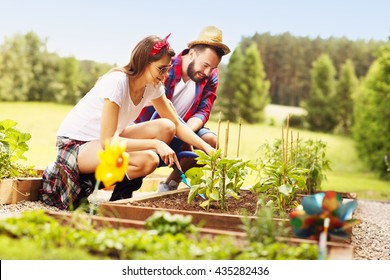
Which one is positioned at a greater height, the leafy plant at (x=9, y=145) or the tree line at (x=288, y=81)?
the tree line at (x=288, y=81)

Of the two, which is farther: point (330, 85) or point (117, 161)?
point (330, 85)

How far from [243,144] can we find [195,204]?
7.49 m

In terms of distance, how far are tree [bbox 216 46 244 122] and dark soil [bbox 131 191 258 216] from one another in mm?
8739

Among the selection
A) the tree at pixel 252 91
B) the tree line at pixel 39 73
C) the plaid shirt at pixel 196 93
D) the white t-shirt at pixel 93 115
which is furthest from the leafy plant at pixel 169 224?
the tree at pixel 252 91

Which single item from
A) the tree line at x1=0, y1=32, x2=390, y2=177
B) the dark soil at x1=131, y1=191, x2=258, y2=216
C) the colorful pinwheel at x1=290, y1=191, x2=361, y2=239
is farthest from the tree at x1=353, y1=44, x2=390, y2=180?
the colorful pinwheel at x1=290, y1=191, x2=361, y2=239

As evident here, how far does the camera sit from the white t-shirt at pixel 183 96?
465 cm

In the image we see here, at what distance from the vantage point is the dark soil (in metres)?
3.17

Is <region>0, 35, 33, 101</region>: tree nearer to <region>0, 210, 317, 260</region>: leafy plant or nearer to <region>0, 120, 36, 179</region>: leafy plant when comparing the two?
<region>0, 120, 36, 179</region>: leafy plant

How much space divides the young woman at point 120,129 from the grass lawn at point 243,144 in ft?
8.50

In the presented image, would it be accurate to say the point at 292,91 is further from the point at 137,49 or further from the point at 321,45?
the point at 137,49

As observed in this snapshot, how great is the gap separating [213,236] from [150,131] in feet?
5.99

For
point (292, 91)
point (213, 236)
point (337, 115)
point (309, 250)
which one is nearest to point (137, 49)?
point (213, 236)

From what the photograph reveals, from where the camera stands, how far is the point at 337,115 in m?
14.1

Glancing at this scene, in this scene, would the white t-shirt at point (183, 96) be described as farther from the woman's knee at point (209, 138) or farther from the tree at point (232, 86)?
the tree at point (232, 86)
